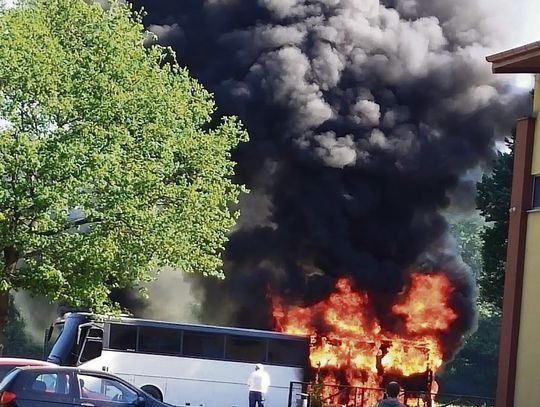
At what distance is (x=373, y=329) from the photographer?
37500mm

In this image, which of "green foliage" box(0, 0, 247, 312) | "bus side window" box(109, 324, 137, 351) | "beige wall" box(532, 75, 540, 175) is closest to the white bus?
"bus side window" box(109, 324, 137, 351)

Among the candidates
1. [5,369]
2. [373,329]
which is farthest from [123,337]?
[373,329]

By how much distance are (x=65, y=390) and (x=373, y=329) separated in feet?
71.7

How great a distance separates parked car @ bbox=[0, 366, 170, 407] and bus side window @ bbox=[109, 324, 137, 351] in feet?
40.2

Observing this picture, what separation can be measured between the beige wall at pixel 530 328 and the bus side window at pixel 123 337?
40.5ft

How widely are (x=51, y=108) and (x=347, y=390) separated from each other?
1249cm

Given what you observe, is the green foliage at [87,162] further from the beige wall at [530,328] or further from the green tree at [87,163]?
the beige wall at [530,328]

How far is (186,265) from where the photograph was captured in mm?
26656

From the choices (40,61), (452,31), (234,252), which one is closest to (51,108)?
(40,61)

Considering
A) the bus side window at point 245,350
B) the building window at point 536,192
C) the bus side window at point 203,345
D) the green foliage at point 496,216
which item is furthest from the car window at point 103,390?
the green foliage at point 496,216

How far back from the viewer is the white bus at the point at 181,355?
2880 centimetres

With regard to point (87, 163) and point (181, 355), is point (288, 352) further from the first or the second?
point (87, 163)

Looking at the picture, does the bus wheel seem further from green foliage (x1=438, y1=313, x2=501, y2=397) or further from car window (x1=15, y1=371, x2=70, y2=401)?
green foliage (x1=438, y1=313, x2=501, y2=397)

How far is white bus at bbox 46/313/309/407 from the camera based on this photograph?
94.5 feet
